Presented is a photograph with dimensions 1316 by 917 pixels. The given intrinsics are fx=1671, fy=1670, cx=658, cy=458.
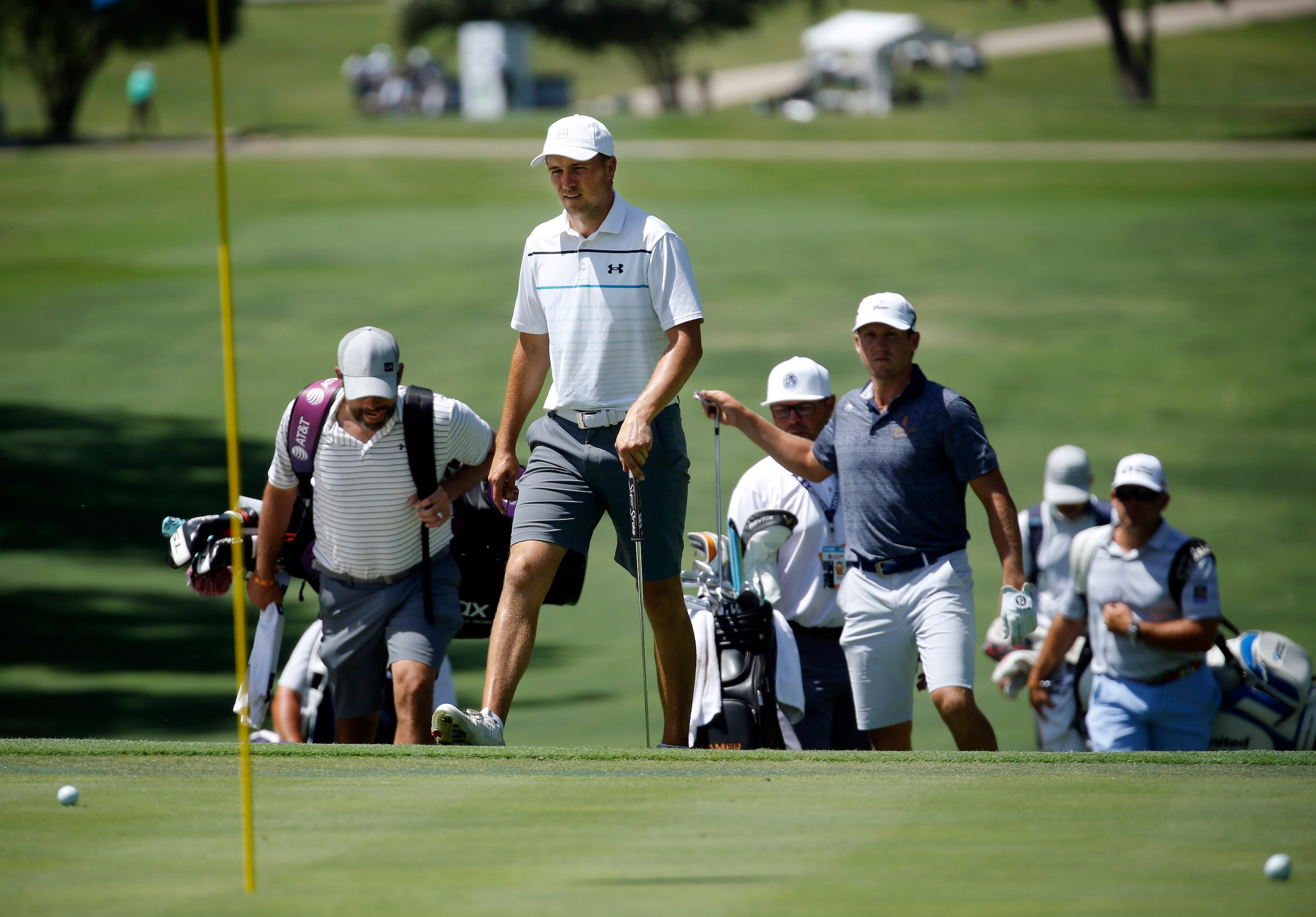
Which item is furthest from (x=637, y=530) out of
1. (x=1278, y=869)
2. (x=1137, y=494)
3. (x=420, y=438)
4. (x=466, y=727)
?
(x=1278, y=869)

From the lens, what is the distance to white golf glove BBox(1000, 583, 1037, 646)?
6.16 m

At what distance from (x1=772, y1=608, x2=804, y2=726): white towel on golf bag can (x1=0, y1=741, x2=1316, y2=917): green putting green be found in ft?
5.25

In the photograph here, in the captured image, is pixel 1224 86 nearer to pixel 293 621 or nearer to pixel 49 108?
pixel 49 108

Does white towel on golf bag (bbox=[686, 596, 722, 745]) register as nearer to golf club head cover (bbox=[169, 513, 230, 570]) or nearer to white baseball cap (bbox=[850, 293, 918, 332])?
white baseball cap (bbox=[850, 293, 918, 332])

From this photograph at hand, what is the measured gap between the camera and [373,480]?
651 centimetres

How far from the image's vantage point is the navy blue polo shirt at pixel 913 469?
6.36m

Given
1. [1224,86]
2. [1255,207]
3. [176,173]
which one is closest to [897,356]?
[1255,207]

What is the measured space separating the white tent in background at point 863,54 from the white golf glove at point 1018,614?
45990 mm

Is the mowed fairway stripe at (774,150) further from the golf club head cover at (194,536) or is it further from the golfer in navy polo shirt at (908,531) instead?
the golfer in navy polo shirt at (908,531)

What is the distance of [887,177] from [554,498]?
32.9 metres

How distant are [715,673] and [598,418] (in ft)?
4.81

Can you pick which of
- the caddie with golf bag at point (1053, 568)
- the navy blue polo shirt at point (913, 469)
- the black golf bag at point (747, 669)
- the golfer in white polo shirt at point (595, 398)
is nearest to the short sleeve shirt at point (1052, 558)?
the caddie with golf bag at point (1053, 568)

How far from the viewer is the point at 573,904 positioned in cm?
367

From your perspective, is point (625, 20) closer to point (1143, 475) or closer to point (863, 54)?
point (863, 54)
